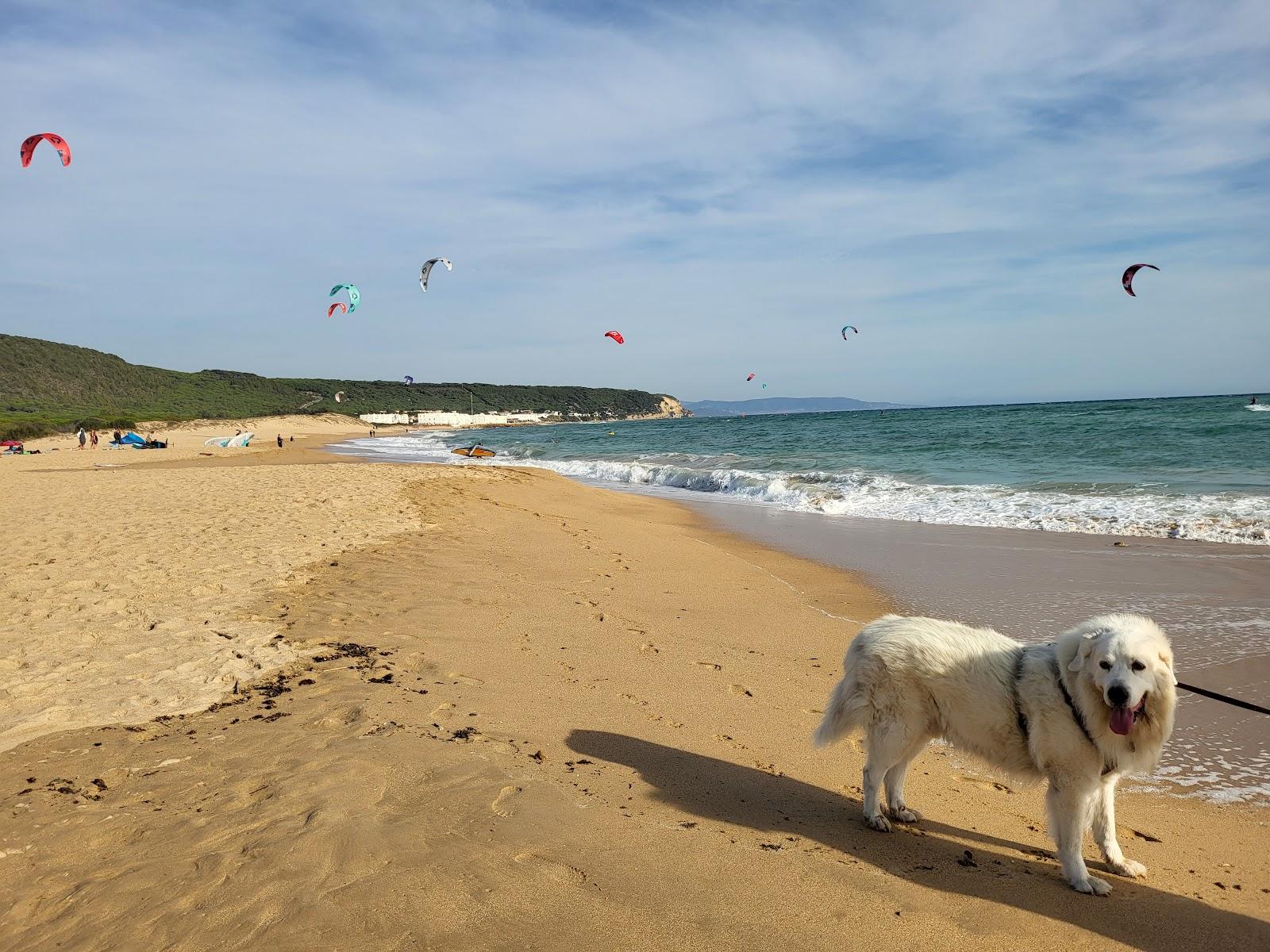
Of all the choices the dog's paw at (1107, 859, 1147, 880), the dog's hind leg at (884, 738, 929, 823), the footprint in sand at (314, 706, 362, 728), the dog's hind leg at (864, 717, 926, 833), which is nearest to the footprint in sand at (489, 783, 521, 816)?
the footprint in sand at (314, 706, 362, 728)

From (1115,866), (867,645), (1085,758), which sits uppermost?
(867,645)

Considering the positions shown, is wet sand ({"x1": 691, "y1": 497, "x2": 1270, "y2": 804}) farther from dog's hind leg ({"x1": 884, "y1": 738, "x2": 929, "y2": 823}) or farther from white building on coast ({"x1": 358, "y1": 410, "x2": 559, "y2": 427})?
white building on coast ({"x1": 358, "y1": 410, "x2": 559, "y2": 427})

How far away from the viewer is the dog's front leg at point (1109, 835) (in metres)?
3.59

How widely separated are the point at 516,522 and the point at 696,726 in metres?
8.30

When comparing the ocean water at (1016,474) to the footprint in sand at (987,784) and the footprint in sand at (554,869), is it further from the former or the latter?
the footprint in sand at (554,869)

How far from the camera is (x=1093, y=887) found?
3426 mm

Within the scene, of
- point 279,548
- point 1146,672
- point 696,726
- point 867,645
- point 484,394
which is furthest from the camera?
point 484,394

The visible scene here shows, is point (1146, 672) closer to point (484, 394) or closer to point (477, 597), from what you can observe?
point (477, 597)

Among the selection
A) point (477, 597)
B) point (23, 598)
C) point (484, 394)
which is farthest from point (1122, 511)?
point (484, 394)

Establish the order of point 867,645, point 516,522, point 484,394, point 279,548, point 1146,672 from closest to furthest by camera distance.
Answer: point 1146,672 < point 867,645 < point 279,548 < point 516,522 < point 484,394

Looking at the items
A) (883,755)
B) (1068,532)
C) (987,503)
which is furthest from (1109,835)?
(987,503)

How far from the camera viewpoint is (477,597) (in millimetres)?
7867

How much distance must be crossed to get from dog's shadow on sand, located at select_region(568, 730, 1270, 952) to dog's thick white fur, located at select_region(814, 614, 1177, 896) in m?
0.14

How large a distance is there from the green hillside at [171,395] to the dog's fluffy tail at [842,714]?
56994mm
